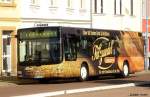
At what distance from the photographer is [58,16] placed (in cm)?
4541

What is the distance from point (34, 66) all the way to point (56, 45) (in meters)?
1.44

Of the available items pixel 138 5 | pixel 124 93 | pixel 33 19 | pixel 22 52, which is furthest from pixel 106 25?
pixel 124 93

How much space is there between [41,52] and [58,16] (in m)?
13.6

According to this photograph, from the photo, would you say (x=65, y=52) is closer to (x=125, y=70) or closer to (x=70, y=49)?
(x=70, y=49)

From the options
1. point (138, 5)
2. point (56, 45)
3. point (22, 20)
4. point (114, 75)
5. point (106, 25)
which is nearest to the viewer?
point (56, 45)

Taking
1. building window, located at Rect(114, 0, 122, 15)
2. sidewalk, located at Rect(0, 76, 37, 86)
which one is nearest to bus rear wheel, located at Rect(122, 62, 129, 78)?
sidewalk, located at Rect(0, 76, 37, 86)

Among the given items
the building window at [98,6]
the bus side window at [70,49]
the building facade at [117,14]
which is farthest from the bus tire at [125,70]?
the building window at [98,6]

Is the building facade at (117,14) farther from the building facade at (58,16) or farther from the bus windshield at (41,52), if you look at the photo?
the bus windshield at (41,52)

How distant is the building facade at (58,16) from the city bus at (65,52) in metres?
4.80

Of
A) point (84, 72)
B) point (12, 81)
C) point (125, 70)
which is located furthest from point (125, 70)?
point (12, 81)

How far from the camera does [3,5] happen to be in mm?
40406

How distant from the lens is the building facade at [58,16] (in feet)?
135

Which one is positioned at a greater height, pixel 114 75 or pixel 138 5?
pixel 138 5

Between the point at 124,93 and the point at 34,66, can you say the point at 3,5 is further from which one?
the point at 124,93
